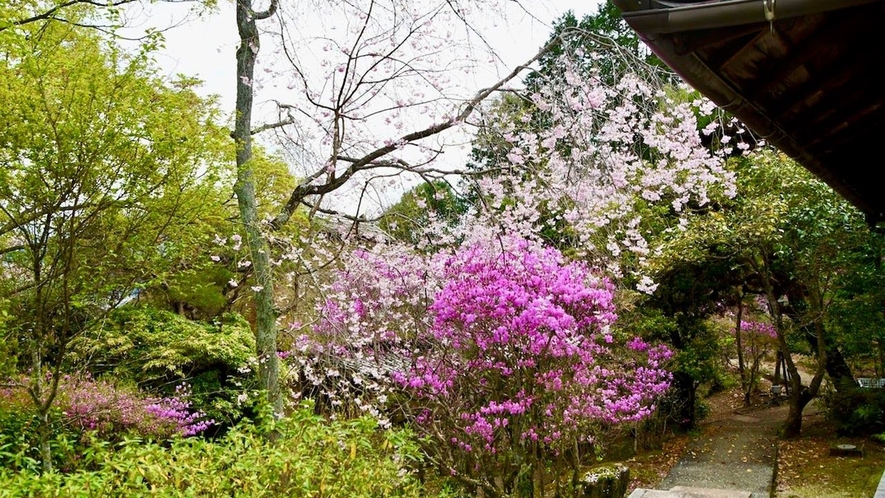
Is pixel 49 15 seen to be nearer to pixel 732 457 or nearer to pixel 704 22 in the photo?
pixel 704 22

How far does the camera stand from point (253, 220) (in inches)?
197

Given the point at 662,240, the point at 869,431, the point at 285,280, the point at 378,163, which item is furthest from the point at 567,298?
the point at 869,431

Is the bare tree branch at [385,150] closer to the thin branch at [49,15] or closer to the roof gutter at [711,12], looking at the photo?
the thin branch at [49,15]

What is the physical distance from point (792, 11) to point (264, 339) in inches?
169

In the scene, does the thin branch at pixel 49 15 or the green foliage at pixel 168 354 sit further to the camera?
the green foliage at pixel 168 354

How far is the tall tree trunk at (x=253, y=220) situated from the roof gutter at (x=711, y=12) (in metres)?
3.73

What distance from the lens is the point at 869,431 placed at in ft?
28.1

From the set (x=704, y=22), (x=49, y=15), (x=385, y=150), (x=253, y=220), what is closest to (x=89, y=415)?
(x=253, y=220)

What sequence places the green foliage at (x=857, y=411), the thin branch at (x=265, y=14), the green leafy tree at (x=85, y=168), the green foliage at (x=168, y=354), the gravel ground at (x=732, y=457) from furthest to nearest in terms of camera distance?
the green foliage at (x=857, y=411), the green foliage at (x=168, y=354), the gravel ground at (x=732, y=457), the thin branch at (x=265, y=14), the green leafy tree at (x=85, y=168)

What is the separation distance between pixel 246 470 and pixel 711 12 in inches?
93.9

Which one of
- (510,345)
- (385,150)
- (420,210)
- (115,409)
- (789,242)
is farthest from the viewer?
(789,242)

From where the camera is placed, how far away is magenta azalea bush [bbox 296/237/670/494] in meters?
6.13

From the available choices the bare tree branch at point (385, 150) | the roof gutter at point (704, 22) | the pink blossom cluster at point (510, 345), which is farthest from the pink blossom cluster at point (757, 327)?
the roof gutter at point (704, 22)

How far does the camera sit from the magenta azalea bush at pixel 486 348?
6.13 meters
